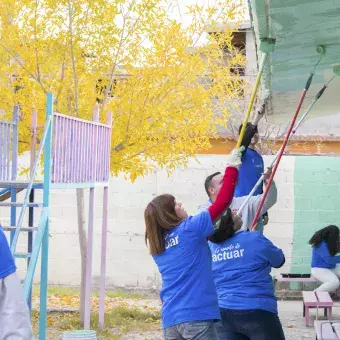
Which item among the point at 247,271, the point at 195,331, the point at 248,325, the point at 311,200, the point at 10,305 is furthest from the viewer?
the point at 311,200

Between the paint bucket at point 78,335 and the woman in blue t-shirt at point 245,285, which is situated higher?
the woman in blue t-shirt at point 245,285

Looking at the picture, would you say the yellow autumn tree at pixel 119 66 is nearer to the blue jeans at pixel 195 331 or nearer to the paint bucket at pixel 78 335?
the paint bucket at pixel 78 335

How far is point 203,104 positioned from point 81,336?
423cm

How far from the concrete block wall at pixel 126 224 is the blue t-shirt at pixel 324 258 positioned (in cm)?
206

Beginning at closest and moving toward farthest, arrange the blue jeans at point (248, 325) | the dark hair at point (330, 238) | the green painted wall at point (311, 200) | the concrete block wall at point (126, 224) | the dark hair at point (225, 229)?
the blue jeans at point (248, 325)
the dark hair at point (225, 229)
the dark hair at point (330, 238)
the green painted wall at point (311, 200)
the concrete block wall at point (126, 224)

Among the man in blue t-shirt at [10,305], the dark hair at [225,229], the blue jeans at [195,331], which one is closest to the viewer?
the man in blue t-shirt at [10,305]

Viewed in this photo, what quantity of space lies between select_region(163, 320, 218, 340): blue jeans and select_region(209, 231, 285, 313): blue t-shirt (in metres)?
0.43

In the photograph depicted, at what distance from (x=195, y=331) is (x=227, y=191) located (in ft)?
2.71

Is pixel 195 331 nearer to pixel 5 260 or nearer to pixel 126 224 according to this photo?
pixel 5 260

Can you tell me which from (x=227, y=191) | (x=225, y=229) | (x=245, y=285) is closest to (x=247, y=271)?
(x=245, y=285)

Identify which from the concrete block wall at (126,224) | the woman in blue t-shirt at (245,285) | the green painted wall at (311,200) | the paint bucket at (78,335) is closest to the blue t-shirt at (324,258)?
the green painted wall at (311,200)

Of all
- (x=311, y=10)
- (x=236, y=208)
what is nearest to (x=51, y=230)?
(x=236, y=208)

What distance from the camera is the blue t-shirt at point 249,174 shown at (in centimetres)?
746

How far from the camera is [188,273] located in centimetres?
560
